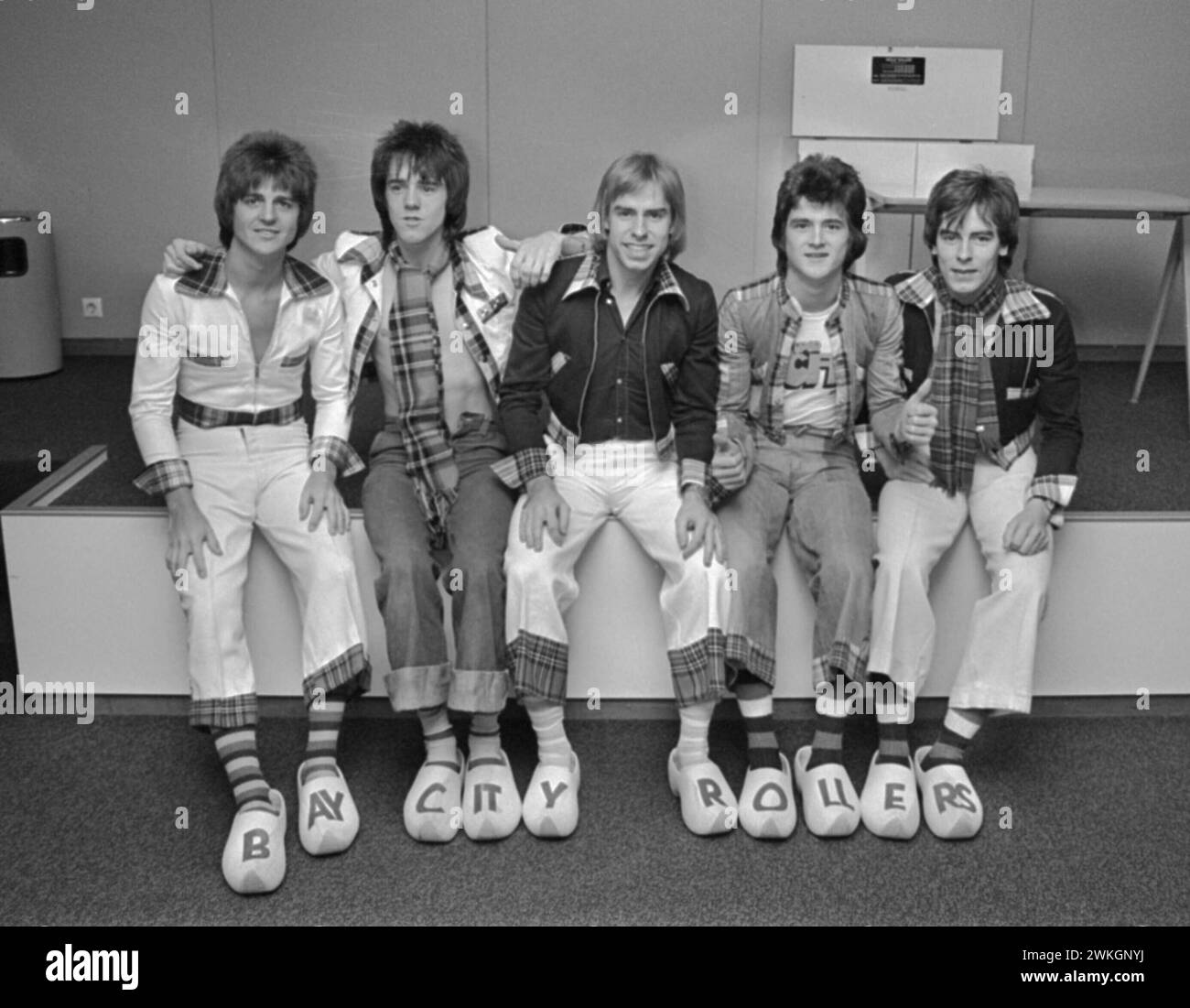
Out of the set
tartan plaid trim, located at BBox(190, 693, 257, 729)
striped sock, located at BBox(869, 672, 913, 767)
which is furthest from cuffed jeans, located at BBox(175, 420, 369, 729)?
striped sock, located at BBox(869, 672, 913, 767)

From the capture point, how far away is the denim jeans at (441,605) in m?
2.09

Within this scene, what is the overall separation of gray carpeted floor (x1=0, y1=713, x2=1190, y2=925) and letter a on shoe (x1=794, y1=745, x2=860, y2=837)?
3 cm

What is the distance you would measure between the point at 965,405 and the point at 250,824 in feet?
4.43

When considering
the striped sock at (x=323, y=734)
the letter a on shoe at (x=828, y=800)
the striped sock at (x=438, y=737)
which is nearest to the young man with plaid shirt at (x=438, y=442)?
the striped sock at (x=438, y=737)

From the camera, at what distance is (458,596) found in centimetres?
220

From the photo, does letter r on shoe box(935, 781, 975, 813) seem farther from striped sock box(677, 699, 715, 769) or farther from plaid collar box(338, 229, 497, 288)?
plaid collar box(338, 229, 497, 288)

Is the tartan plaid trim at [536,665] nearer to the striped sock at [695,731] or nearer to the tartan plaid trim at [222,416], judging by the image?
the striped sock at [695,731]

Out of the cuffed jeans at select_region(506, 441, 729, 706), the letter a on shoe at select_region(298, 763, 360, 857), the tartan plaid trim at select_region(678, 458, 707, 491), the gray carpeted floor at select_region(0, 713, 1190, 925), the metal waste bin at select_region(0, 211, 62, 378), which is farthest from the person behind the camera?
the metal waste bin at select_region(0, 211, 62, 378)

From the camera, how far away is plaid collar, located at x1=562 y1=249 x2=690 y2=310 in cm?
224

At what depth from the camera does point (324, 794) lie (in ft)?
6.73

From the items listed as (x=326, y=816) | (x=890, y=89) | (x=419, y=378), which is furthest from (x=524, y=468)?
(x=890, y=89)

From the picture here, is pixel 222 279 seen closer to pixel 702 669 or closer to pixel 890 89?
pixel 702 669

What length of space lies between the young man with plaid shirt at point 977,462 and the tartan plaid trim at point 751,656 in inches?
6.9

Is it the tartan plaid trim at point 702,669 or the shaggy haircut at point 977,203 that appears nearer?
the tartan plaid trim at point 702,669
